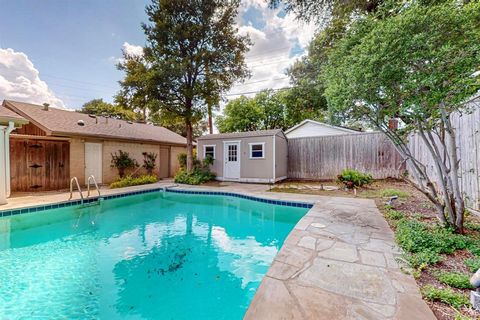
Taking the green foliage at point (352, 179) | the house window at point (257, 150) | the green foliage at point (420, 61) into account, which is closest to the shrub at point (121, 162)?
the house window at point (257, 150)

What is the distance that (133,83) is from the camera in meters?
9.77

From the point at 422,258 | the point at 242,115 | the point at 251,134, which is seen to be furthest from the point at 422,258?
the point at 242,115

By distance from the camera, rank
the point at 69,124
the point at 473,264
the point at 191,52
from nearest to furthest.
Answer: the point at 473,264 → the point at 69,124 → the point at 191,52

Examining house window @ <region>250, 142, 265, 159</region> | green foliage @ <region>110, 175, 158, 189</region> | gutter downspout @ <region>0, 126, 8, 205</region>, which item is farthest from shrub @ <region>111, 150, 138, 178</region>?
house window @ <region>250, 142, 265, 159</region>

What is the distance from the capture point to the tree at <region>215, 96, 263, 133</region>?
68.3 feet

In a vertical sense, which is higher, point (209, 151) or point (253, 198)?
point (209, 151)

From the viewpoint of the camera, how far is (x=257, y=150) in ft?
34.1

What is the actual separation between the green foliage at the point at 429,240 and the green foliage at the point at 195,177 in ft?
28.7

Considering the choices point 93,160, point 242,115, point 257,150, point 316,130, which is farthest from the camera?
point 242,115

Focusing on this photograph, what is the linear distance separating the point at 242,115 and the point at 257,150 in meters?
11.3

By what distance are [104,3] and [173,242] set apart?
9.52 m

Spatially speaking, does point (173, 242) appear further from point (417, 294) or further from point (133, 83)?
point (133, 83)

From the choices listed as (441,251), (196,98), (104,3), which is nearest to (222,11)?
(196,98)

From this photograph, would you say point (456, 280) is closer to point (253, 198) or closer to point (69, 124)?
point (253, 198)
